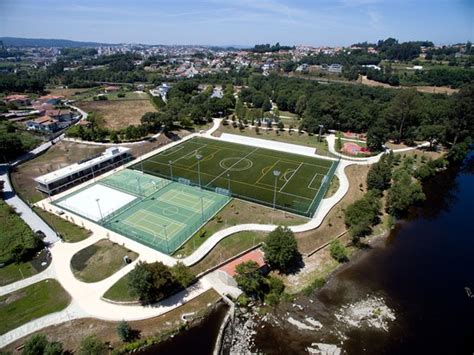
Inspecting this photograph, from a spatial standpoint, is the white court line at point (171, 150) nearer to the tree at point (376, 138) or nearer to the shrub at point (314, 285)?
the shrub at point (314, 285)

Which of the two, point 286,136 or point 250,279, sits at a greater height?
point 286,136

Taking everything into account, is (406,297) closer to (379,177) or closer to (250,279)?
(250,279)

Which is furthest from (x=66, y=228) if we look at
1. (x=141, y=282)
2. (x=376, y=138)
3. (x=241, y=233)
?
(x=376, y=138)

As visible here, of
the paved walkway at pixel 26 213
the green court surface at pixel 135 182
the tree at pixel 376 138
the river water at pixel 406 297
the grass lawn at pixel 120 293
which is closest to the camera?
the river water at pixel 406 297

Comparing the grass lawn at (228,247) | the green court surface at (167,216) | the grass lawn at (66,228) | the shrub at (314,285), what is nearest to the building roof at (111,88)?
the green court surface at (167,216)

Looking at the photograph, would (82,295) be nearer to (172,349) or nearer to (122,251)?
(122,251)

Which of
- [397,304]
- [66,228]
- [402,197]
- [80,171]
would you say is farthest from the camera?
[80,171]

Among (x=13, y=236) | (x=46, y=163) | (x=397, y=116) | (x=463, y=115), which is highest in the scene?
(x=463, y=115)

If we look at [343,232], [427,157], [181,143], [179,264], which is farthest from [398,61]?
[179,264]
